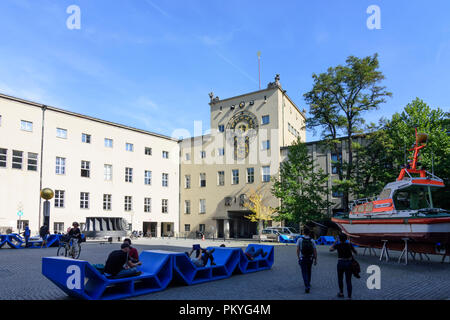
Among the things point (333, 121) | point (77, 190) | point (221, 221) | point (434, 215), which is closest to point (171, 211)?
point (221, 221)

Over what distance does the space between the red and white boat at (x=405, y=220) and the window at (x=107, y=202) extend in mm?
30674

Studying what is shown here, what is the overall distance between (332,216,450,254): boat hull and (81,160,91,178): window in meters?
31.7

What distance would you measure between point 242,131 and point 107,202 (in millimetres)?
18560

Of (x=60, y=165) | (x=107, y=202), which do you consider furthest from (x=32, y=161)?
(x=107, y=202)

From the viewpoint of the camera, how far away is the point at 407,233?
16.1 meters

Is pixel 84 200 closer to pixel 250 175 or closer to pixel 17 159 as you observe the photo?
pixel 17 159

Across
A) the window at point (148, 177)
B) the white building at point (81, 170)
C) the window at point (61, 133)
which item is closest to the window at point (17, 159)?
the white building at point (81, 170)

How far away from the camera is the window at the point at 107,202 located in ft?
144

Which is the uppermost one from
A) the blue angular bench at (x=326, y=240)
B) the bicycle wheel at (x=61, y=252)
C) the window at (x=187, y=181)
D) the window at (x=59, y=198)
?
the window at (x=187, y=181)

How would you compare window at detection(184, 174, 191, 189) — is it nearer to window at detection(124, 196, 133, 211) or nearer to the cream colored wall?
window at detection(124, 196, 133, 211)

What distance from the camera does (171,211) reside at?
51.9 meters

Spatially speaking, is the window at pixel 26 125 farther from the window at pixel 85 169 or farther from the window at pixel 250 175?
the window at pixel 250 175

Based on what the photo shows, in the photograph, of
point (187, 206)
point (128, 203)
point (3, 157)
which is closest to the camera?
point (3, 157)
